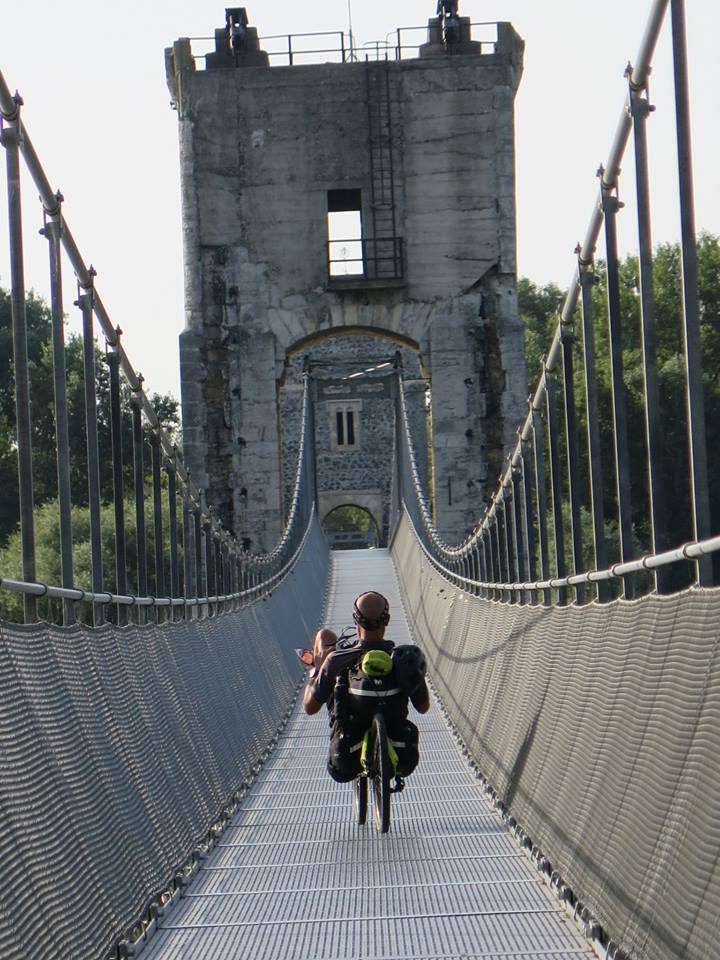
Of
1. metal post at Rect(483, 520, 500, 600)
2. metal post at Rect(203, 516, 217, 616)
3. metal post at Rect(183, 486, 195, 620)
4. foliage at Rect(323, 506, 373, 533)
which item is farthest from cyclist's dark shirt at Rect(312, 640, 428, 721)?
foliage at Rect(323, 506, 373, 533)

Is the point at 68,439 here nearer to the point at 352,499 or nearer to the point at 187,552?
the point at 187,552

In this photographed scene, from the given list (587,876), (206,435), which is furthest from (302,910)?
(206,435)

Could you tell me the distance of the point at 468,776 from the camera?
10.2 metres

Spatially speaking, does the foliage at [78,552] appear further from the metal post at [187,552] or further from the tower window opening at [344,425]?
the metal post at [187,552]

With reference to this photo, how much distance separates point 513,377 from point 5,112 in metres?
20.2

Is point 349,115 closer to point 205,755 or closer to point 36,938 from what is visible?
point 205,755

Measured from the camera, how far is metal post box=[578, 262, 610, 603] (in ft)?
25.3

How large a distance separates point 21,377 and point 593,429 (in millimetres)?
2872

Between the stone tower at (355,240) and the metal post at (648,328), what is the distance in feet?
64.6

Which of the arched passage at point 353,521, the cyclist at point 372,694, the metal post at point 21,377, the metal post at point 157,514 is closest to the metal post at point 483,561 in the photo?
the metal post at point 157,514

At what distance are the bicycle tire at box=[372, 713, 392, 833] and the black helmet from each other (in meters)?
0.20

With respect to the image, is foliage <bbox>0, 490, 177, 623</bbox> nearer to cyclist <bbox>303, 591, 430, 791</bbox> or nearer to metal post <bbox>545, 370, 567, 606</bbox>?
metal post <bbox>545, 370, 567, 606</bbox>

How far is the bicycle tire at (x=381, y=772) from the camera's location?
771cm

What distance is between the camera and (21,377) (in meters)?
5.96
